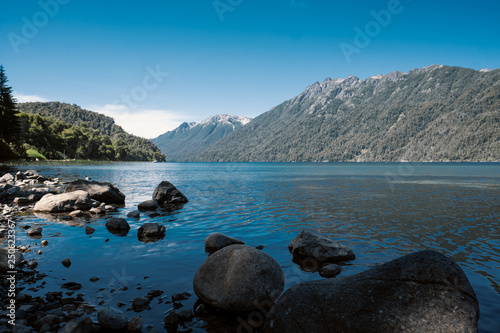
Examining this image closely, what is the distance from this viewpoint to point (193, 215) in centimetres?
2155

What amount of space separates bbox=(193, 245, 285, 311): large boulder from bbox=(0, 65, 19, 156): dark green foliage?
93.2 meters

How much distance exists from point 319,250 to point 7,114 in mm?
99570

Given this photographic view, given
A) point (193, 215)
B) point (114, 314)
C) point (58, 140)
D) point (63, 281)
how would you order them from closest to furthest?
1. point (114, 314)
2. point (63, 281)
3. point (193, 215)
4. point (58, 140)

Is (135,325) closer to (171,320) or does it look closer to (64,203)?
(171,320)

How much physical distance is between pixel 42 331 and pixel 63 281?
11.2ft

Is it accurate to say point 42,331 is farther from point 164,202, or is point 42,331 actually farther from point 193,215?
point 164,202

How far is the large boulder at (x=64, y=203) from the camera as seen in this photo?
21375mm

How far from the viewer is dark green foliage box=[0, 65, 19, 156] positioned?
7525 cm

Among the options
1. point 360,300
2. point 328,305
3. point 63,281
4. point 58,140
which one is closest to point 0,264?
point 63,281

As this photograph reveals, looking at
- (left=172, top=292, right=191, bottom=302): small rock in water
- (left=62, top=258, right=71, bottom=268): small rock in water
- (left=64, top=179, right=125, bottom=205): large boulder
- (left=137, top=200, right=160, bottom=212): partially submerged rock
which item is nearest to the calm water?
(left=62, top=258, right=71, bottom=268): small rock in water

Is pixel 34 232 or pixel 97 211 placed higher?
pixel 34 232

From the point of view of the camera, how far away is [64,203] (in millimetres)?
21688

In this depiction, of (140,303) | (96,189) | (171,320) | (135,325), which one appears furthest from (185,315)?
(96,189)

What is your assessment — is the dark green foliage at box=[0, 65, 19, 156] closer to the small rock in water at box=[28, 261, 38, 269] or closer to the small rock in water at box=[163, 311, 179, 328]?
the small rock in water at box=[28, 261, 38, 269]
